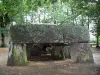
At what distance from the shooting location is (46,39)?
959 cm

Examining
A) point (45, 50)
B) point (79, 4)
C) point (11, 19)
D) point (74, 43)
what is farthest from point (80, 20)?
point (79, 4)

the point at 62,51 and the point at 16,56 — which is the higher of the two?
the point at 16,56

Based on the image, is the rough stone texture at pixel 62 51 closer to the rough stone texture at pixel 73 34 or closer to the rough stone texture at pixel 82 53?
the rough stone texture at pixel 82 53

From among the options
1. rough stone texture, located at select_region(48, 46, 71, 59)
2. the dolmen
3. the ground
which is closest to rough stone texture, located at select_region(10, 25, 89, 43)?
the dolmen

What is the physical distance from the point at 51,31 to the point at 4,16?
12407mm

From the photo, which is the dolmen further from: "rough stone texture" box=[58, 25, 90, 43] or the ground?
the ground

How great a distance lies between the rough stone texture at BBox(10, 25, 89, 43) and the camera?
927cm

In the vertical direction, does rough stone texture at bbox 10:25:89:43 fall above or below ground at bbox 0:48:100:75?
above

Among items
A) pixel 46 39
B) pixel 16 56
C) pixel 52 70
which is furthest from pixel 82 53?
pixel 16 56

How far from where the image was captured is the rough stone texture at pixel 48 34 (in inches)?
365

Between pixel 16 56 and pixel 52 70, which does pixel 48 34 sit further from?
pixel 52 70

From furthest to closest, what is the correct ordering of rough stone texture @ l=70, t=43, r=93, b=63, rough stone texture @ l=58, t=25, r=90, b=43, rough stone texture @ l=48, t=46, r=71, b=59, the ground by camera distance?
rough stone texture @ l=48, t=46, r=71, b=59, rough stone texture @ l=70, t=43, r=93, b=63, rough stone texture @ l=58, t=25, r=90, b=43, the ground

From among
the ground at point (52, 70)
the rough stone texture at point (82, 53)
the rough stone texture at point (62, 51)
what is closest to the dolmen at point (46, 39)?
the rough stone texture at point (82, 53)

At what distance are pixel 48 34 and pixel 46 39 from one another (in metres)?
0.24
